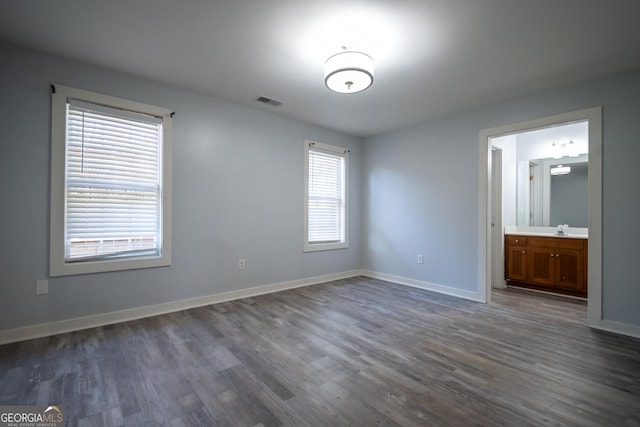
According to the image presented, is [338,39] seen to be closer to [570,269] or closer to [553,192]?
[570,269]

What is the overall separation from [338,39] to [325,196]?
2795mm

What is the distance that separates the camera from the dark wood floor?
1.59 meters

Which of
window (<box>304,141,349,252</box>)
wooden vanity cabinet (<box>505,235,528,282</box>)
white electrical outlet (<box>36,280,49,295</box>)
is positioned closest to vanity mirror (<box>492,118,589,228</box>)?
wooden vanity cabinet (<box>505,235,528,282</box>)

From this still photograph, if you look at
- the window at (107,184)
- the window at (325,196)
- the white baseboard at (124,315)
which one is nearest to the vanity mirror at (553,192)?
the window at (325,196)

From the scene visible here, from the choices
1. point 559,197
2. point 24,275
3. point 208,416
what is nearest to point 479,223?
point 559,197

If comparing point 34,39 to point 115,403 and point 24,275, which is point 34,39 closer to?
point 24,275

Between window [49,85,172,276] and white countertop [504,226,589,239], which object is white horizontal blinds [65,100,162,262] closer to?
window [49,85,172,276]

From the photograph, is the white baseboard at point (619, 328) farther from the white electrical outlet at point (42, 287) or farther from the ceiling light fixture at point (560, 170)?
the white electrical outlet at point (42, 287)

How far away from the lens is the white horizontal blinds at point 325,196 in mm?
4703

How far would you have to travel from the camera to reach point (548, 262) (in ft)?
14.0

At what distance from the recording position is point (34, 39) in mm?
2393

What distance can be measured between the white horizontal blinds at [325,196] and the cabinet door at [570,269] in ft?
10.9

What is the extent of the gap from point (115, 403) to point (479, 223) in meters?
4.09

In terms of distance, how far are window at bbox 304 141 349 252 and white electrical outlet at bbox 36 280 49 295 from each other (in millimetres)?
2990
